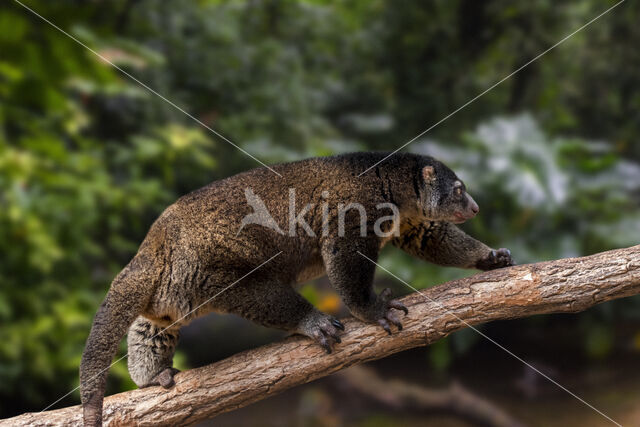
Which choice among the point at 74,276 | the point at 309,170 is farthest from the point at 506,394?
the point at 74,276

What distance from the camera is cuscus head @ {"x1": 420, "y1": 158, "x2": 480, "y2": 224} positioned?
2.37 metres

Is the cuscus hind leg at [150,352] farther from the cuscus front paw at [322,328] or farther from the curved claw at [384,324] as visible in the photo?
the curved claw at [384,324]

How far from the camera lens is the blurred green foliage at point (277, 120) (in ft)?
12.6

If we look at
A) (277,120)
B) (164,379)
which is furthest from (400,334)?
(277,120)

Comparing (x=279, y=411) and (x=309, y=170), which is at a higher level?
(x=309, y=170)

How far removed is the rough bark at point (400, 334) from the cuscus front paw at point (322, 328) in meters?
0.05

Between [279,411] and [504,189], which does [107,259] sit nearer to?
[279,411]

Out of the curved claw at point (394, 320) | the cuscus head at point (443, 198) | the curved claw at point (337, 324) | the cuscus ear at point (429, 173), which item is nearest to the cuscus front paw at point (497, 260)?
the cuscus head at point (443, 198)

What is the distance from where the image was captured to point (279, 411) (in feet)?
15.3

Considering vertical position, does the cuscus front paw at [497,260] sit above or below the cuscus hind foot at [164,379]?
above

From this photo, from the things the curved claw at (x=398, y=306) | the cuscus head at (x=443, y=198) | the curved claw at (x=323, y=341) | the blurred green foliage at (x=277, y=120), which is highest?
the blurred green foliage at (x=277, y=120)

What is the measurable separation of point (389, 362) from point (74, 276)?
2566mm

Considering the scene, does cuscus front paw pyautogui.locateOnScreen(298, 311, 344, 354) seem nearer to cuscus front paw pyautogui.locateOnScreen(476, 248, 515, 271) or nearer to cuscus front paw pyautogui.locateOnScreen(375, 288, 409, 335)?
cuscus front paw pyautogui.locateOnScreen(375, 288, 409, 335)

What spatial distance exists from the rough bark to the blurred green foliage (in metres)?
1.05
